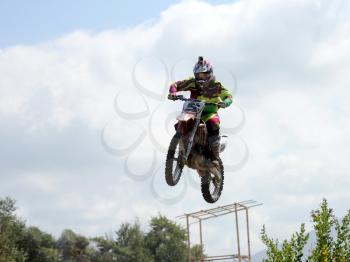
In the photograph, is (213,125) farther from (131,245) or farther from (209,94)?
(131,245)

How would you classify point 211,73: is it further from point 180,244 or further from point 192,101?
point 180,244

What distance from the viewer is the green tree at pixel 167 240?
13312 centimetres

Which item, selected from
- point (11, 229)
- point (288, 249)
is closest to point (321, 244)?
point (288, 249)

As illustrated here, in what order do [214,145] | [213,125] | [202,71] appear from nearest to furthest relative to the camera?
[202,71], [214,145], [213,125]

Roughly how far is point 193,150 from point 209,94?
5.03 ft

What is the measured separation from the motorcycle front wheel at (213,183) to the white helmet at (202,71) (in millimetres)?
2260

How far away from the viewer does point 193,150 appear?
1841 centimetres

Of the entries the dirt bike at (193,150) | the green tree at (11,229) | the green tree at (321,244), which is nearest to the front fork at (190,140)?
the dirt bike at (193,150)

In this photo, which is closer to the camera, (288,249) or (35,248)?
(288,249)

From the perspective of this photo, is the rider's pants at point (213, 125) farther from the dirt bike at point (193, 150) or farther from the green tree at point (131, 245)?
the green tree at point (131, 245)

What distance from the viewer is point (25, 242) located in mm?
126188

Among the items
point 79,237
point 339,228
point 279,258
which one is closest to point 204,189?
point 279,258

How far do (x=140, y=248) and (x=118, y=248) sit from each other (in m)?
4.30

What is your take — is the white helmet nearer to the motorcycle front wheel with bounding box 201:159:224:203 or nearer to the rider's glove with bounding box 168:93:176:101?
the rider's glove with bounding box 168:93:176:101
